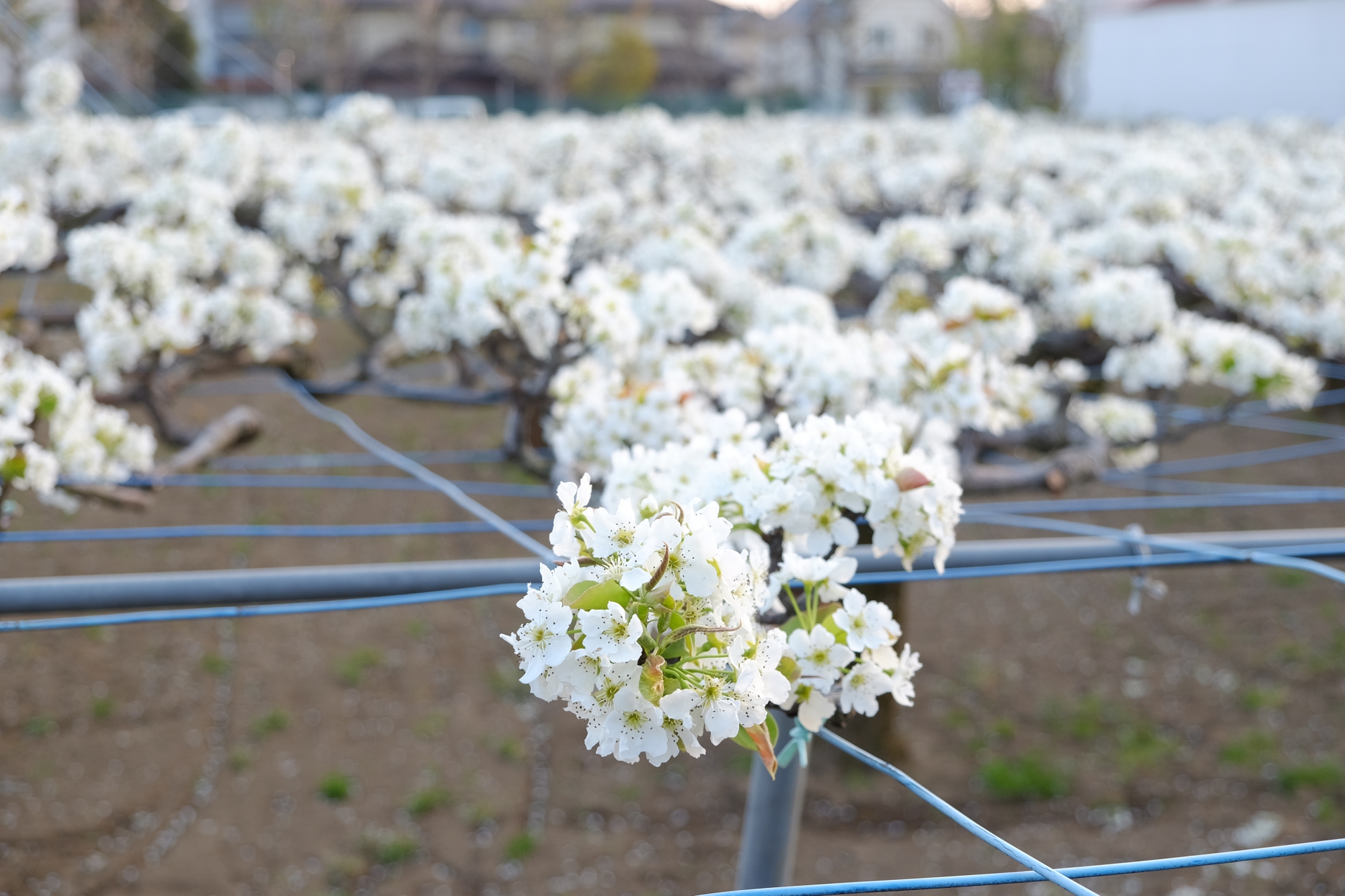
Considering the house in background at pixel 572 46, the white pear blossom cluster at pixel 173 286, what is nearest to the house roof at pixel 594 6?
the house in background at pixel 572 46

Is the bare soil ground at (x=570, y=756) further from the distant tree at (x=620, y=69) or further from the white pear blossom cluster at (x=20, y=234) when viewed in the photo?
the distant tree at (x=620, y=69)

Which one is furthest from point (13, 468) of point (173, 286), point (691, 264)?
point (691, 264)

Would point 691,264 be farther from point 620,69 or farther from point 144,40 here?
point 620,69

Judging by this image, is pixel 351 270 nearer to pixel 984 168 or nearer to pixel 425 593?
pixel 425 593

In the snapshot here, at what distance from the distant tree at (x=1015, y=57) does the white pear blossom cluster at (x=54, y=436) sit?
25361 mm

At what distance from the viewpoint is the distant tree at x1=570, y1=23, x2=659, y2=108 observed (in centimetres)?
3081

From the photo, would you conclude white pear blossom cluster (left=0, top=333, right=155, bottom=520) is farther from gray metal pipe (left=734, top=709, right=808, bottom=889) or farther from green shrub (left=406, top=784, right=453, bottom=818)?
green shrub (left=406, top=784, right=453, bottom=818)

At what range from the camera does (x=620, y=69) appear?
30.9 metres

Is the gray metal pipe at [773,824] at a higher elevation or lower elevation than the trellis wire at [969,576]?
lower

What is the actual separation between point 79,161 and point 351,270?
51.5 inches

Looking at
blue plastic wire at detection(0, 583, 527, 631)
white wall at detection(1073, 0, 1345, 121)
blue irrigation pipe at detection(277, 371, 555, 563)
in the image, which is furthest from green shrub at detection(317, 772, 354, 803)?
white wall at detection(1073, 0, 1345, 121)

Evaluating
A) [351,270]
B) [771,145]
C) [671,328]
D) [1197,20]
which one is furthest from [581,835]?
[1197,20]

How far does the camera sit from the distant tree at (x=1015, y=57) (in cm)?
2636

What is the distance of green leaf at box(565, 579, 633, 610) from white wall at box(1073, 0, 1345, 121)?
63.4ft
